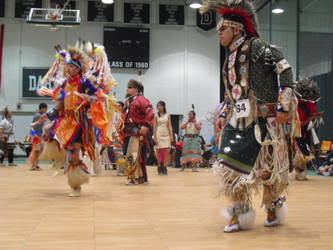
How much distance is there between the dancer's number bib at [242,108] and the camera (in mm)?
2461

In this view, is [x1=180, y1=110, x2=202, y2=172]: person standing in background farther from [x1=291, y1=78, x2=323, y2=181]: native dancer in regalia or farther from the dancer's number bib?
the dancer's number bib

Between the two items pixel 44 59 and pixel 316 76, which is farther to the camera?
pixel 44 59

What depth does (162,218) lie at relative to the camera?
116 inches

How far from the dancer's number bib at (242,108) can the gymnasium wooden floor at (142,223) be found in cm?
72

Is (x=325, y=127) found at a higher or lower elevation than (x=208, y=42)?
lower

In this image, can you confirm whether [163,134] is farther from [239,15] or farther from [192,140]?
[239,15]

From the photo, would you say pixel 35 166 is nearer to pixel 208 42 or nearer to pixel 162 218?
pixel 162 218

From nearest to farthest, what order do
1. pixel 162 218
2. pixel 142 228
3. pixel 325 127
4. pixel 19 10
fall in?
pixel 142 228
pixel 162 218
pixel 325 127
pixel 19 10

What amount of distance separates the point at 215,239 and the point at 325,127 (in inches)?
379

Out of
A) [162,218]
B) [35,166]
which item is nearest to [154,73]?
[35,166]

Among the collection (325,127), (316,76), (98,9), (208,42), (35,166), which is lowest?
(35,166)

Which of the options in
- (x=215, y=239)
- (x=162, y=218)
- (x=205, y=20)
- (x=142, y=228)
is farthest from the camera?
(x=205, y=20)

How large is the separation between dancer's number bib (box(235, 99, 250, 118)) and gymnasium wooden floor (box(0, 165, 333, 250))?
717 mm

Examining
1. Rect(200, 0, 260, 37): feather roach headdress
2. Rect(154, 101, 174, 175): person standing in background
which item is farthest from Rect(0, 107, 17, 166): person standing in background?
Rect(200, 0, 260, 37): feather roach headdress
